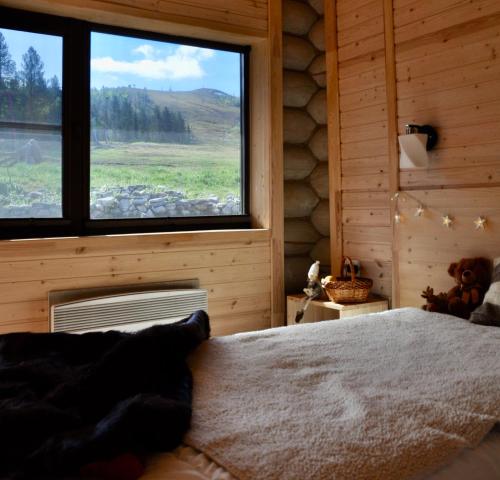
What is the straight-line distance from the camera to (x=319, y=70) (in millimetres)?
4008

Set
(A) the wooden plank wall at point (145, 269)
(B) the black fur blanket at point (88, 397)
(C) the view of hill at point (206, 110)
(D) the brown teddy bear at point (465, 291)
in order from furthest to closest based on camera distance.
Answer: (C) the view of hill at point (206, 110), (A) the wooden plank wall at point (145, 269), (D) the brown teddy bear at point (465, 291), (B) the black fur blanket at point (88, 397)

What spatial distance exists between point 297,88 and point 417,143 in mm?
1251

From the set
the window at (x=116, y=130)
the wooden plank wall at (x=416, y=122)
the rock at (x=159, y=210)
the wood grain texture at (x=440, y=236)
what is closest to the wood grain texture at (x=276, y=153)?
the window at (x=116, y=130)

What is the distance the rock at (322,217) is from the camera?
4.06 m

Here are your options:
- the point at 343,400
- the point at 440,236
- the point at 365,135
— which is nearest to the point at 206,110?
the point at 365,135

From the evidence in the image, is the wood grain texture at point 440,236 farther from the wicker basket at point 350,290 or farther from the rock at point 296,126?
the rock at point 296,126

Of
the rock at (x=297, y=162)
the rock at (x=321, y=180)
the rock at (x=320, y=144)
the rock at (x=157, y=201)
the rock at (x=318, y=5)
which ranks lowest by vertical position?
the rock at (x=157, y=201)

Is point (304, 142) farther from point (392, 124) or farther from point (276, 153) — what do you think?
point (392, 124)

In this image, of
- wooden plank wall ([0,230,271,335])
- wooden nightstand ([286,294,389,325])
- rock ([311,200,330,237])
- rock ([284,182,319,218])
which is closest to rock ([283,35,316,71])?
rock ([284,182,319,218])

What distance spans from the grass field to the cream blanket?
1761 mm

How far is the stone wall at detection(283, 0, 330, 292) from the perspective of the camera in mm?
3945

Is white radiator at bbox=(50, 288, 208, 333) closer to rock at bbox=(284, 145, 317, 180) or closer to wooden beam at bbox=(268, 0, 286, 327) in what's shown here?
wooden beam at bbox=(268, 0, 286, 327)

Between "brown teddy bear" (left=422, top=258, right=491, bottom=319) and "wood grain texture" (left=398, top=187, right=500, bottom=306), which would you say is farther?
"wood grain texture" (left=398, top=187, right=500, bottom=306)

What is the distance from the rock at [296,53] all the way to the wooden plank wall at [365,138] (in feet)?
1.03
